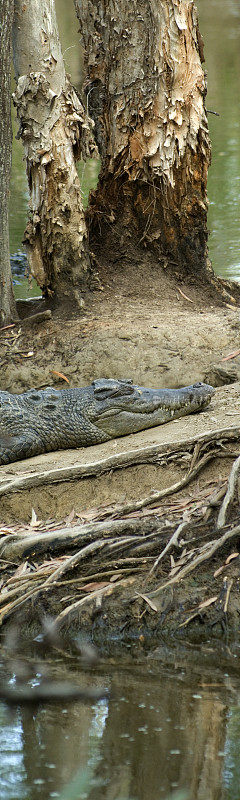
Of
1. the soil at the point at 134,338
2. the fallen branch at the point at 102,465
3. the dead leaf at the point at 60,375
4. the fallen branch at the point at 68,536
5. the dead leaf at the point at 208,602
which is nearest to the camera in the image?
the dead leaf at the point at 208,602

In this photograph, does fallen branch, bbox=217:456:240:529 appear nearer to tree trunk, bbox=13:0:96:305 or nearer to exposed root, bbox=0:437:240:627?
exposed root, bbox=0:437:240:627

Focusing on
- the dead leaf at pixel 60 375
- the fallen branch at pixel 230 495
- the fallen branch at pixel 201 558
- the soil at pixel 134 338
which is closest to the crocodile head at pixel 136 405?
the soil at pixel 134 338

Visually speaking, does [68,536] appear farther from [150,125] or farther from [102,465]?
[150,125]

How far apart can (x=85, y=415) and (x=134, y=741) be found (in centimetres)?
300

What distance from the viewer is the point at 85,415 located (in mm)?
5465

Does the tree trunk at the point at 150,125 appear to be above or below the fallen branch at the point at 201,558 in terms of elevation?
Result: above

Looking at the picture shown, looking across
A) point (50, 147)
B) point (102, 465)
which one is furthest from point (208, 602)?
point (50, 147)

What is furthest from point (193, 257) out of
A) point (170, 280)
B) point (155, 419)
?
point (155, 419)

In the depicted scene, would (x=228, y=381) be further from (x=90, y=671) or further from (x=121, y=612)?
(x=90, y=671)

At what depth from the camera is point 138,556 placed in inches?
148

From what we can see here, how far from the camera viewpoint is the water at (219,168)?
10.7 meters

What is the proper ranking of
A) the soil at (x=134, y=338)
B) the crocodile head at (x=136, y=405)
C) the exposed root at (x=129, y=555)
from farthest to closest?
the soil at (x=134, y=338)
the crocodile head at (x=136, y=405)
the exposed root at (x=129, y=555)

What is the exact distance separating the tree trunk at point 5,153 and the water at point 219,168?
63 cm

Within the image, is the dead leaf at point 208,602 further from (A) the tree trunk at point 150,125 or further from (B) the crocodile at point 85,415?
(A) the tree trunk at point 150,125
